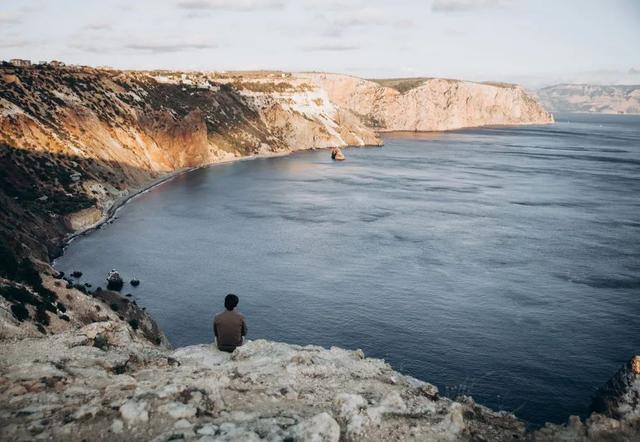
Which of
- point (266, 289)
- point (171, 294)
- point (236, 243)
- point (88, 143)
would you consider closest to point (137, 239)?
point (236, 243)

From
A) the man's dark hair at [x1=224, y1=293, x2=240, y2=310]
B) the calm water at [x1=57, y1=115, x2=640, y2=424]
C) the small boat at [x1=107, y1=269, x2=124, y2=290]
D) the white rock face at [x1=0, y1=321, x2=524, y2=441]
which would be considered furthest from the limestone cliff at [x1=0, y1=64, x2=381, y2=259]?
the man's dark hair at [x1=224, y1=293, x2=240, y2=310]

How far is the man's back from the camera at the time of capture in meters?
19.1

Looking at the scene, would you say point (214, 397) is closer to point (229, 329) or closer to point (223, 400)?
point (223, 400)

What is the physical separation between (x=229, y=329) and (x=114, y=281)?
4411 centimetres

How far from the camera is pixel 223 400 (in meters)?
15.8

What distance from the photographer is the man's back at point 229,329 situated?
1906cm

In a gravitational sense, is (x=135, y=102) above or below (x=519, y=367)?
above

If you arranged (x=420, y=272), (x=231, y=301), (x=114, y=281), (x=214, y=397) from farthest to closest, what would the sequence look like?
(x=420, y=272) < (x=114, y=281) < (x=231, y=301) < (x=214, y=397)

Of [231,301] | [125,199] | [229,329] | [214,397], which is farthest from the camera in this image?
[125,199]

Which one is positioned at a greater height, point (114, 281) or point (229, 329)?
point (229, 329)

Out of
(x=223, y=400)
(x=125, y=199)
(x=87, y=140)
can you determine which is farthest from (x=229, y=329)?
(x=87, y=140)

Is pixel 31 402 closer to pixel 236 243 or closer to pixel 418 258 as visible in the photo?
pixel 418 258

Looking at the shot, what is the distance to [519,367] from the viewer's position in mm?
41812

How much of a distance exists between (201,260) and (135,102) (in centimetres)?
8528
